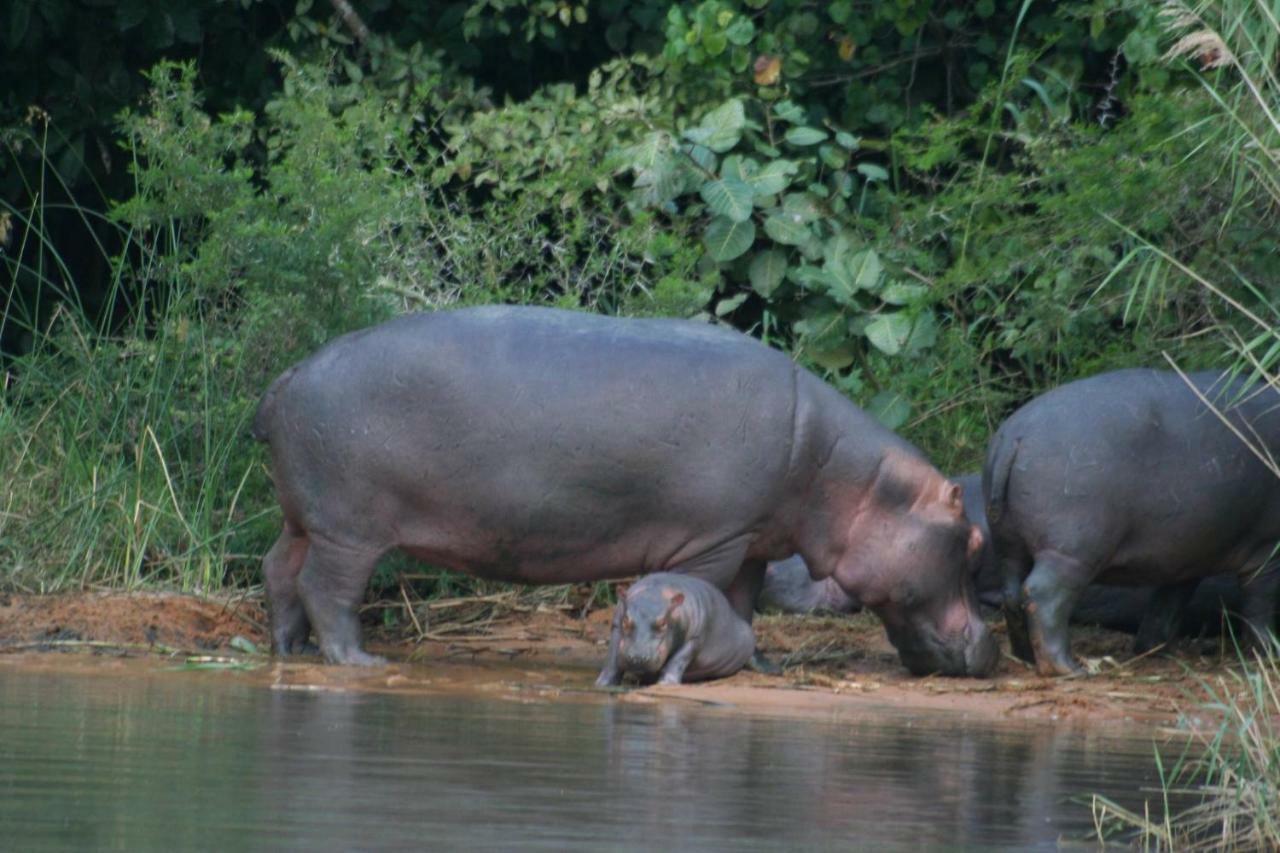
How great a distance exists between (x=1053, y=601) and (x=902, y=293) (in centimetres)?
283

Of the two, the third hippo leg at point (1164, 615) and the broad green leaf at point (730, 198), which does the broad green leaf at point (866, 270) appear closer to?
the broad green leaf at point (730, 198)

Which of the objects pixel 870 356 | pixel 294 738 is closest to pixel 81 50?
pixel 870 356

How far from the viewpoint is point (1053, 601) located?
8539 millimetres

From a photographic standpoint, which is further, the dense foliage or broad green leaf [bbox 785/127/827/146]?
Result: broad green leaf [bbox 785/127/827/146]

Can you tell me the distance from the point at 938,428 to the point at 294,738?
568 cm

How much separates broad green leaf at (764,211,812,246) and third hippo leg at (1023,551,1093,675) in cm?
327

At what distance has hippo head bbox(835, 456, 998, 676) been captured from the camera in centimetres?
873

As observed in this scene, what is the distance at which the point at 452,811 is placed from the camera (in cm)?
468

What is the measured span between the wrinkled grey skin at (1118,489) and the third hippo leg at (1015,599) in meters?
0.01

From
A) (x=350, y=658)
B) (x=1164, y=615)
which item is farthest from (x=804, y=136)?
(x=350, y=658)

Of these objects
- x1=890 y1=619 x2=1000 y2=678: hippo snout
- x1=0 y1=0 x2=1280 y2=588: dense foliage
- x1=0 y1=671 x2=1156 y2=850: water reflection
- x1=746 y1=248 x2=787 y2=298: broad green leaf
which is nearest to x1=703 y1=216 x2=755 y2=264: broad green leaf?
x1=0 y1=0 x2=1280 y2=588: dense foliage

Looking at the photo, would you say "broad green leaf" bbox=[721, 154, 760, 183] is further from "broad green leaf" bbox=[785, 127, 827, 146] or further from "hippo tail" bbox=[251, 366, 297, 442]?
"hippo tail" bbox=[251, 366, 297, 442]

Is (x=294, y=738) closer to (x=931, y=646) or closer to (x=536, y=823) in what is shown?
(x=536, y=823)

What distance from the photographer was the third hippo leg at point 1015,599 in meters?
A: 8.81
